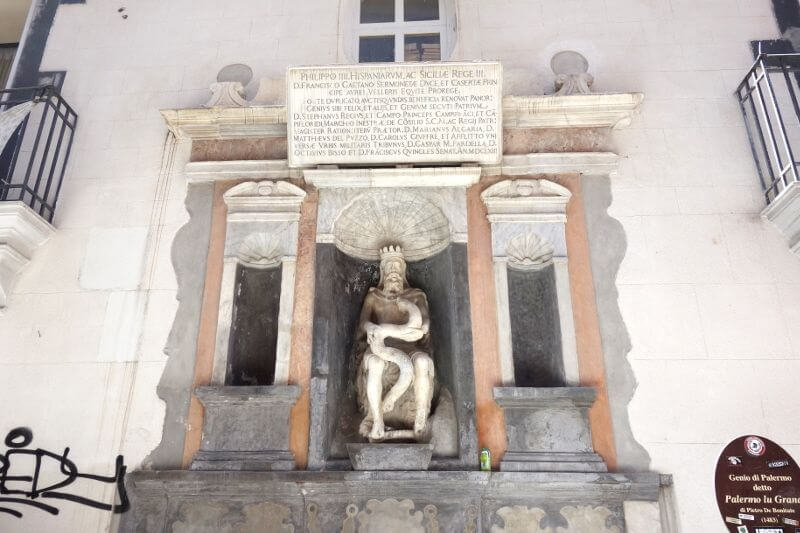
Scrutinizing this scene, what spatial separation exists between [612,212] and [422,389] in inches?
92.4

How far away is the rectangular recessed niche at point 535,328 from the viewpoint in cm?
531

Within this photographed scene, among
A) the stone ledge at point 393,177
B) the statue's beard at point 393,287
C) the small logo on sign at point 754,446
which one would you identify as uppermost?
the stone ledge at point 393,177

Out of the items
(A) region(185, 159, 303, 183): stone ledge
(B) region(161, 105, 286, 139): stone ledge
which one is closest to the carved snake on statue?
(A) region(185, 159, 303, 183): stone ledge

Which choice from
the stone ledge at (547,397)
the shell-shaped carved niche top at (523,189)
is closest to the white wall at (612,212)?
the stone ledge at (547,397)

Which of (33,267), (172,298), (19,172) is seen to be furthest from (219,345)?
(19,172)

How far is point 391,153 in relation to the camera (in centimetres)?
574

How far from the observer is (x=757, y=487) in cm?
461

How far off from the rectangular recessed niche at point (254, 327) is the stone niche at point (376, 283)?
564 mm

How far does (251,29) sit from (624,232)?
4.47m

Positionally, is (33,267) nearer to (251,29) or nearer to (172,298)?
(172,298)

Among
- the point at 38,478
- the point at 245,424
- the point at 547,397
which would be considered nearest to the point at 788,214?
the point at 547,397

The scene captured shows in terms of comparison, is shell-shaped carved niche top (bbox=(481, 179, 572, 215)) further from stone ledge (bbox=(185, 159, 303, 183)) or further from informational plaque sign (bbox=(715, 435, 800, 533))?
informational plaque sign (bbox=(715, 435, 800, 533))

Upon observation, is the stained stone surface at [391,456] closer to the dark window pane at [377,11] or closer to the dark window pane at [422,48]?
the dark window pane at [422,48]

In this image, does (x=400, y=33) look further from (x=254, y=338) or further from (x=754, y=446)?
(x=754, y=446)
